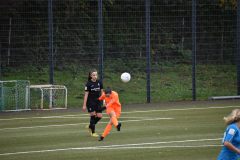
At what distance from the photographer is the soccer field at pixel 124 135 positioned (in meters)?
17.7

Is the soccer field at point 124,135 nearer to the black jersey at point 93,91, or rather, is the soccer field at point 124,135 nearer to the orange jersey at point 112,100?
the orange jersey at point 112,100

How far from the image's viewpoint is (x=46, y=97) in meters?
30.5

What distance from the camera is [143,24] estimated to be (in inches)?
1377

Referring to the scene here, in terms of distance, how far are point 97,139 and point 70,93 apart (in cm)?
1354

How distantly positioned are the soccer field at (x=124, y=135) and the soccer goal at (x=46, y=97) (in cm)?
96

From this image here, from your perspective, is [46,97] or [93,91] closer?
[93,91]

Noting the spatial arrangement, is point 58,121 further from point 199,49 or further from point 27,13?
point 199,49

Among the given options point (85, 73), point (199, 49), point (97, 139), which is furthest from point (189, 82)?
point (97, 139)

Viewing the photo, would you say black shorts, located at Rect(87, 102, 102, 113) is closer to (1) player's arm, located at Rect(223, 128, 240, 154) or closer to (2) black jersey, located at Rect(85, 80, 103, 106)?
(2) black jersey, located at Rect(85, 80, 103, 106)

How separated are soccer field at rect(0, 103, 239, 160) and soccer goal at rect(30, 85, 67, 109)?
3.15ft

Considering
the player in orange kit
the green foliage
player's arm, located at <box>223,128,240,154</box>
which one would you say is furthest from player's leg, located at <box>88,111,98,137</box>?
the green foliage

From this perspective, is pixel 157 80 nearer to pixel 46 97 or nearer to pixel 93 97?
pixel 46 97

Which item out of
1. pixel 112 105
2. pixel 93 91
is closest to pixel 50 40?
pixel 93 91

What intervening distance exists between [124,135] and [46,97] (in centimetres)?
982
